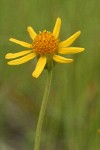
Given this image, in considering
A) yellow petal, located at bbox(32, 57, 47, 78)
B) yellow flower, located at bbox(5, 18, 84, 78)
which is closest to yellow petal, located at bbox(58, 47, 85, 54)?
yellow flower, located at bbox(5, 18, 84, 78)

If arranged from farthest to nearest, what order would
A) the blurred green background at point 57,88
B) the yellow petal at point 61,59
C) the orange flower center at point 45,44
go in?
the blurred green background at point 57,88 < the orange flower center at point 45,44 < the yellow petal at point 61,59

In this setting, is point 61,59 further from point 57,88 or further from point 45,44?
point 57,88

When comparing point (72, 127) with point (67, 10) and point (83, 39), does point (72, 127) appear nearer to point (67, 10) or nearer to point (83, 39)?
point (83, 39)

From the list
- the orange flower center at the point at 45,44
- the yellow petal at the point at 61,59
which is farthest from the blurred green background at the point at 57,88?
the yellow petal at the point at 61,59

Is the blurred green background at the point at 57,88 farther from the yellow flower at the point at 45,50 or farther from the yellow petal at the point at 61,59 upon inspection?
the yellow petal at the point at 61,59

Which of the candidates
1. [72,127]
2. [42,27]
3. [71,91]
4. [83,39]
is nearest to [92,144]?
[72,127]

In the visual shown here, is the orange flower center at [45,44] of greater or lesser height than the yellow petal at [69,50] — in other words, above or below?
above

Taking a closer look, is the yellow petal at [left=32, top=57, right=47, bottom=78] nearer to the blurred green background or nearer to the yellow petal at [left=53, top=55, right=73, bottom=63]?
the yellow petal at [left=53, top=55, right=73, bottom=63]
